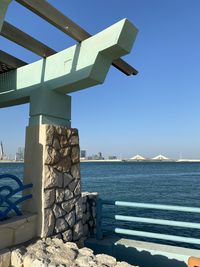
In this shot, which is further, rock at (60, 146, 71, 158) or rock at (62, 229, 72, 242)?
rock at (60, 146, 71, 158)

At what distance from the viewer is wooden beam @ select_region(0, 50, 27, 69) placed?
197 inches

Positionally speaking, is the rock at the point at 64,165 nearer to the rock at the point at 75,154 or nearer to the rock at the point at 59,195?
the rock at the point at 75,154

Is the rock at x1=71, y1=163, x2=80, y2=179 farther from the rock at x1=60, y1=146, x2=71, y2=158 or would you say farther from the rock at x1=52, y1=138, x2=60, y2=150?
the rock at x1=52, y1=138, x2=60, y2=150

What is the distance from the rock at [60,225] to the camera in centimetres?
469

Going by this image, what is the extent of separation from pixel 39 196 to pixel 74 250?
1.09 m

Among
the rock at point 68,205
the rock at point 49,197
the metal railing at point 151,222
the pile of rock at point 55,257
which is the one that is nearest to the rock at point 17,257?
the pile of rock at point 55,257

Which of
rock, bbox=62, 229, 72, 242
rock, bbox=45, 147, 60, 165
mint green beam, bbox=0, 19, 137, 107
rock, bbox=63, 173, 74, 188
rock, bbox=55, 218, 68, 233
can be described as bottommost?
rock, bbox=62, 229, 72, 242

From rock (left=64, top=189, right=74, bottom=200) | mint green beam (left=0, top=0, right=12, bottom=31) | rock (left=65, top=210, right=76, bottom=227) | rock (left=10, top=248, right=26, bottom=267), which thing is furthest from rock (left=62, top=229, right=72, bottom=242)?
mint green beam (left=0, top=0, right=12, bottom=31)

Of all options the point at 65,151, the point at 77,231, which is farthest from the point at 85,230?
the point at 65,151

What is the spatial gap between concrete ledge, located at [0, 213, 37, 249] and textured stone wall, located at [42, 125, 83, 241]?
196 mm

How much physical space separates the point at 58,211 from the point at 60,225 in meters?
0.23

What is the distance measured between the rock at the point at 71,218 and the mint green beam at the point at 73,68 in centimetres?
211

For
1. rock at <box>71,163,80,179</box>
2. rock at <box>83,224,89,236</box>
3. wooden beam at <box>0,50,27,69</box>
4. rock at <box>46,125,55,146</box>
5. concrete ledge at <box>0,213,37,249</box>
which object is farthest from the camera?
rock at <box>83,224,89,236</box>

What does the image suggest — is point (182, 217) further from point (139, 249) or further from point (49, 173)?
point (49, 173)
